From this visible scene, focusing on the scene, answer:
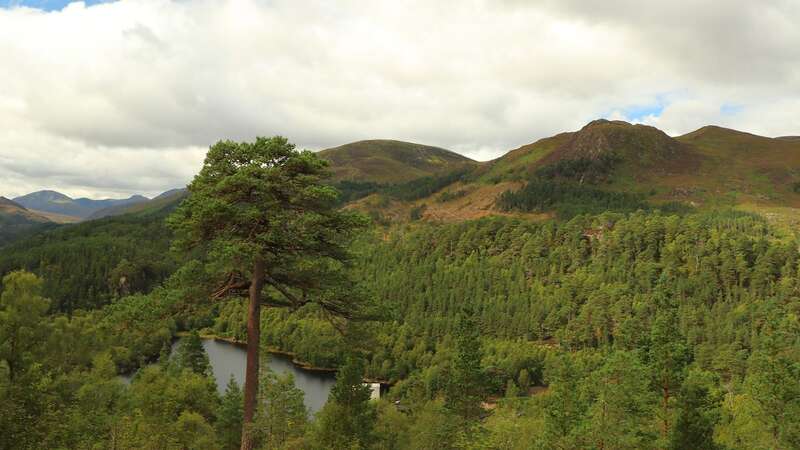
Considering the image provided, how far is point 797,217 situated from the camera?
542ft

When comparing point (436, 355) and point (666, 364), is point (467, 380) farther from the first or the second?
point (436, 355)

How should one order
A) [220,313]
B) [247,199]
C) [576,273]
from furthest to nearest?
1. [220,313]
2. [576,273]
3. [247,199]

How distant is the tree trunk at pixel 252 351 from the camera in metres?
17.0

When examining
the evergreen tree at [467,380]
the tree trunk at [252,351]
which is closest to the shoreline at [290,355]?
the evergreen tree at [467,380]

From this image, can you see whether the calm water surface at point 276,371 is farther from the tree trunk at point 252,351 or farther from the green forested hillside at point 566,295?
the tree trunk at point 252,351

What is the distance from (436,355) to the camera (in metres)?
117

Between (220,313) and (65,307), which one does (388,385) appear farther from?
(65,307)

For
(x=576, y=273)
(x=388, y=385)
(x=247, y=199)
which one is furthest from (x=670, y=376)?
(x=576, y=273)

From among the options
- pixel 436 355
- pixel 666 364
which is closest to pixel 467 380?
pixel 666 364

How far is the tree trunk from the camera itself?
1699 cm

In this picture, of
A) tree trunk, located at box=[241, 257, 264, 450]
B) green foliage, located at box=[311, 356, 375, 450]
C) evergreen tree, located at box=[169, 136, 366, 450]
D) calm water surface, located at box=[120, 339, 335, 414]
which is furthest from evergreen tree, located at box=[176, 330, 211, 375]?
evergreen tree, located at box=[169, 136, 366, 450]

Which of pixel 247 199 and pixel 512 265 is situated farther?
pixel 512 265

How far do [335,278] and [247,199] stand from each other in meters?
4.01

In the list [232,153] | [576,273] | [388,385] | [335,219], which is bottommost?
[388,385]
